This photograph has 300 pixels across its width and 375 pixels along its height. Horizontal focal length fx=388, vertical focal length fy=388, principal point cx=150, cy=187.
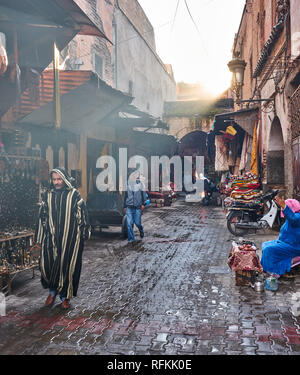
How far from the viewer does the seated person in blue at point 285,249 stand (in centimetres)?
604

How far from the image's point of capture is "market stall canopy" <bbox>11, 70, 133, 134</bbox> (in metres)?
8.52

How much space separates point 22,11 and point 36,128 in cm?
382

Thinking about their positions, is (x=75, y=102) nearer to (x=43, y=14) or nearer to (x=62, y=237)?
(x=43, y=14)

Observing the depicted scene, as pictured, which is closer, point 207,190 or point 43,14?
point 43,14

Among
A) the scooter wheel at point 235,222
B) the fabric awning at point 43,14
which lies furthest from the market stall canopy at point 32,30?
the scooter wheel at point 235,222

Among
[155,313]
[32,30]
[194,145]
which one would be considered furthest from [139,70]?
[155,313]

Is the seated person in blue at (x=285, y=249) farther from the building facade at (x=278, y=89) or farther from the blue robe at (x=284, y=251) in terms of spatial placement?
the building facade at (x=278, y=89)

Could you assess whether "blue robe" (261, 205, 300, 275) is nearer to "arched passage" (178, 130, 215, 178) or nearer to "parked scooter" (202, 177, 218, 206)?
"parked scooter" (202, 177, 218, 206)

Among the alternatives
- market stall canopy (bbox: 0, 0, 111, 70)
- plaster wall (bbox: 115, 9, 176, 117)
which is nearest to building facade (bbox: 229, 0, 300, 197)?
market stall canopy (bbox: 0, 0, 111, 70)

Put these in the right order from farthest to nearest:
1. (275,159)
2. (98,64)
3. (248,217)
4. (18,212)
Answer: (98,64), (275,159), (248,217), (18,212)

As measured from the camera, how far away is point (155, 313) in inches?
193

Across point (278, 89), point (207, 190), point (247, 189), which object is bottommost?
point (207, 190)

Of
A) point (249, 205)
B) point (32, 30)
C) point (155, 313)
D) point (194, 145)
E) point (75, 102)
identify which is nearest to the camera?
point (155, 313)

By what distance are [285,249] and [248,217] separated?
5096 millimetres
